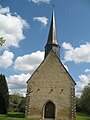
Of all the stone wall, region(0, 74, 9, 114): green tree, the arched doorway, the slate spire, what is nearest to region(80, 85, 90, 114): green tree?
the slate spire

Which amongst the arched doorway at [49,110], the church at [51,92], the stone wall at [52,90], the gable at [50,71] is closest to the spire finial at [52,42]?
the church at [51,92]

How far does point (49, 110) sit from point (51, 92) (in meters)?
2.62

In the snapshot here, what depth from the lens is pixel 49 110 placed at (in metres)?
35.9

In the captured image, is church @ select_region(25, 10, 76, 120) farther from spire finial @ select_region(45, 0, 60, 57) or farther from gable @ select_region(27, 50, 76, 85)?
spire finial @ select_region(45, 0, 60, 57)

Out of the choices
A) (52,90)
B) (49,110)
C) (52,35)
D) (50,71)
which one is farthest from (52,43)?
(49,110)

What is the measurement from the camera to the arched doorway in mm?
35688

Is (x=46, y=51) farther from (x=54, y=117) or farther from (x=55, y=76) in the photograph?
(x=54, y=117)

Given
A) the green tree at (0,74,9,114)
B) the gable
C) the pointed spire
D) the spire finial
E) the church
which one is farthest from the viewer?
the green tree at (0,74,9,114)

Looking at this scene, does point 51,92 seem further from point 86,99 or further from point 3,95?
point 86,99

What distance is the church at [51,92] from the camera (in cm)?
3522

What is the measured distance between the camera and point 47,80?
36.4m

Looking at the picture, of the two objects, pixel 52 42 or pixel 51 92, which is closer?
pixel 51 92

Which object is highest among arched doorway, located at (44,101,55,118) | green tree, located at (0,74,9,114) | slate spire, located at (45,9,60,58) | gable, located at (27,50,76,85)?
slate spire, located at (45,9,60,58)

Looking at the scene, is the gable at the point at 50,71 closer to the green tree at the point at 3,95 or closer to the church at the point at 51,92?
the church at the point at 51,92
